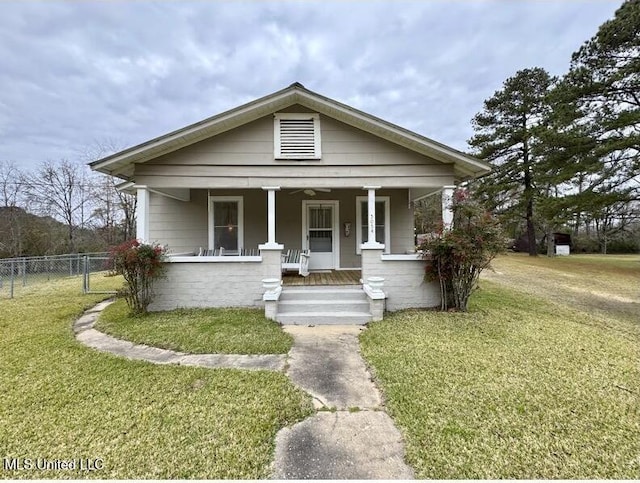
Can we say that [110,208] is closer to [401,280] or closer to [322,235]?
[322,235]

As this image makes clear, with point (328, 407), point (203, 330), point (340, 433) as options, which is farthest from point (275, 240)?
point (340, 433)

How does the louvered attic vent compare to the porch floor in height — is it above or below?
above

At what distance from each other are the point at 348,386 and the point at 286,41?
10772mm

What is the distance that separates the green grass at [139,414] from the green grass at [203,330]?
72 centimetres

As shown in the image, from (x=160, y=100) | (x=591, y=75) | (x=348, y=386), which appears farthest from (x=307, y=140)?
(x=160, y=100)

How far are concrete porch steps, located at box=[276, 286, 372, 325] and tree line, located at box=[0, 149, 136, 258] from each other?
19.4 metres

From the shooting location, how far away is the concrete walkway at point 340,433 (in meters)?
Answer: 2.25

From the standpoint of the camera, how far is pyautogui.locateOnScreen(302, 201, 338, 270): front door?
9242 mm

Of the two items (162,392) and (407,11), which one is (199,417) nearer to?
(162,392)

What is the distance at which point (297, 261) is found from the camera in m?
8.61

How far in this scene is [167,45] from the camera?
1131 cm

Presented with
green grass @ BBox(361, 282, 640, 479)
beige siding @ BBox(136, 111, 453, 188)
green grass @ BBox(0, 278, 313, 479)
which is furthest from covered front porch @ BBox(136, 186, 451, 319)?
green grass @ BBox(0, 278, 313, 479)

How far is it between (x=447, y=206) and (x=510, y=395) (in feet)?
15.0

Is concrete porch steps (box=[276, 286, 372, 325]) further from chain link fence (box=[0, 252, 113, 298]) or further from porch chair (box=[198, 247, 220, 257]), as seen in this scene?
chain link fence (box=[0, 252, 113, 298])
